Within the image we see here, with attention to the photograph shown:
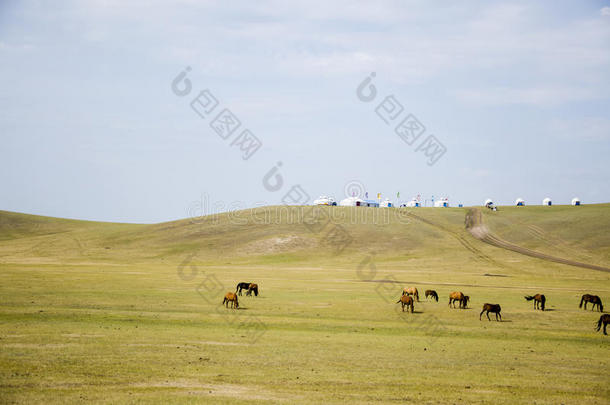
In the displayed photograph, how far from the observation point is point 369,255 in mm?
95188

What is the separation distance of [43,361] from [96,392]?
14.8 ft

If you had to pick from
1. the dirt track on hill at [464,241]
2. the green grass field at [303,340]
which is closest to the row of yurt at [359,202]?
the dirt track on hill at [464,241]

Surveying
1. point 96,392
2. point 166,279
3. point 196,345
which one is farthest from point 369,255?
point 96,392

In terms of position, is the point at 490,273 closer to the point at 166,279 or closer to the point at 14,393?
the point at 166,279

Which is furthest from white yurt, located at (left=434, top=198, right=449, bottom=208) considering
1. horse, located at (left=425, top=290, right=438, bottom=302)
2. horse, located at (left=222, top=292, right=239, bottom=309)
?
horse, located at (left=222, top=292, right=239, bottom=309)

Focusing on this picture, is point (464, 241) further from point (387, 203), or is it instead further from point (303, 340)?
point (303, 340)

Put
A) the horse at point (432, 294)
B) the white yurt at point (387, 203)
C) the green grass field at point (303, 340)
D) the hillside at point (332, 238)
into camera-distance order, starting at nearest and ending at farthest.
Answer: the green grass field at point (303, 340) → the horse at point (432, 294) → the hillside at point (332, 238) → the white yurt at point (387, 203)

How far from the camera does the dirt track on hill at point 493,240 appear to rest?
8338 centimetres

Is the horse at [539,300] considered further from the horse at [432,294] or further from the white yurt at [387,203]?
the white yurt at [387,203]

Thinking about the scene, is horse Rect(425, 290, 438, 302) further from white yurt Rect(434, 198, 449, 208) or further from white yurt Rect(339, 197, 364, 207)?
white yurt Rect(434, 198, 449, 208)

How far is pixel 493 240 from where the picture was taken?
105m

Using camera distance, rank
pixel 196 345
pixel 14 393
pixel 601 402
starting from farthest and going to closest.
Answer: pixel 196 345
pixel 601 402
pixel 14 393

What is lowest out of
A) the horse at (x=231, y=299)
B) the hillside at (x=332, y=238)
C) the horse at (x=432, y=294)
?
the horse at (x=231, y=299)

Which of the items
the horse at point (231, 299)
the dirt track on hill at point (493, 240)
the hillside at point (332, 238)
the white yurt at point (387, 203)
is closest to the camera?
the horse at point (231, 299)
